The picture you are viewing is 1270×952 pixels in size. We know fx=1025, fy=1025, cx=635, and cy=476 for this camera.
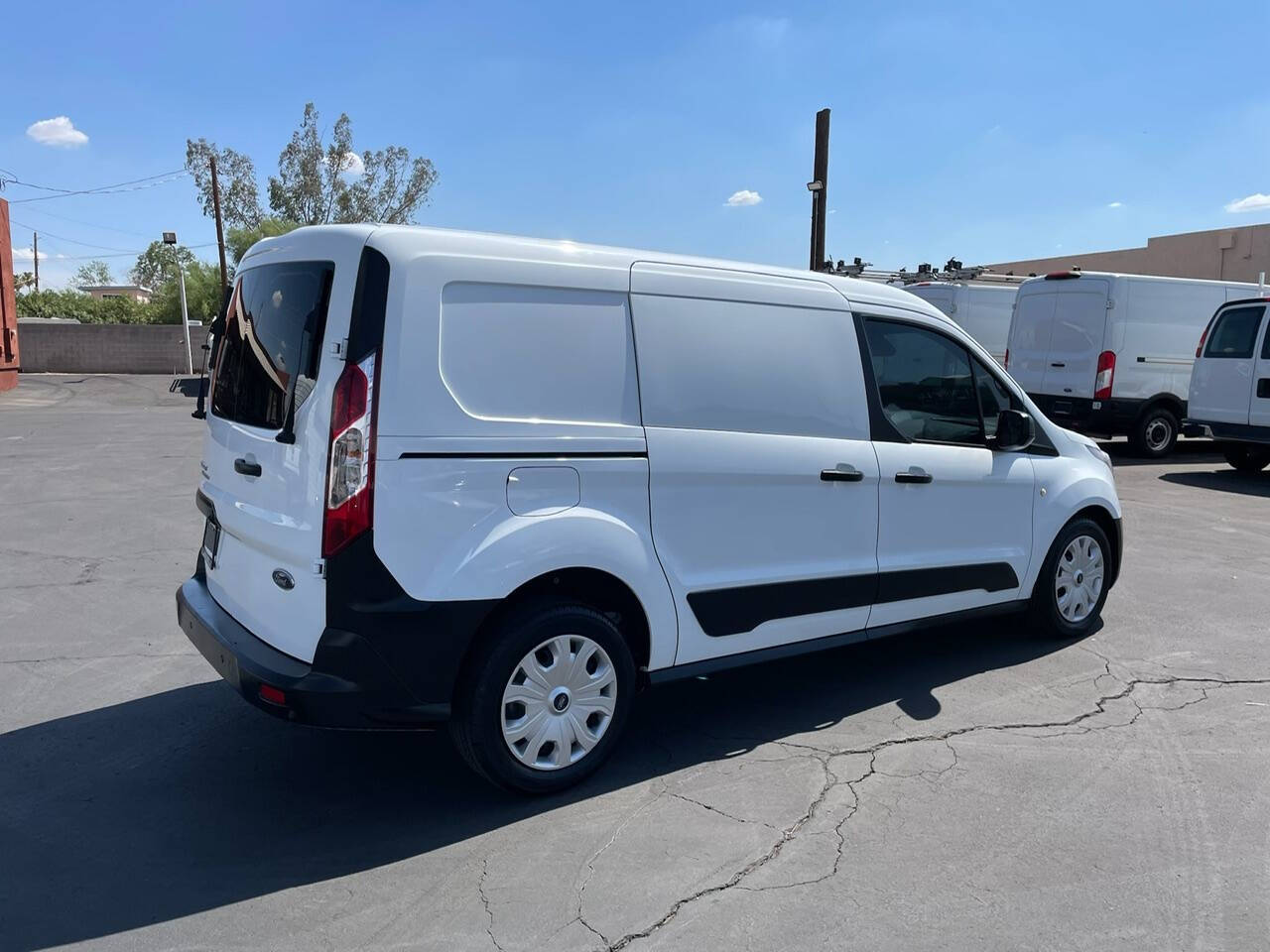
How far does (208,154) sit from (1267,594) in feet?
174

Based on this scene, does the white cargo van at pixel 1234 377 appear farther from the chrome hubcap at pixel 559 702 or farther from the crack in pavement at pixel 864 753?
the chrome hubcap at pixel 559 702

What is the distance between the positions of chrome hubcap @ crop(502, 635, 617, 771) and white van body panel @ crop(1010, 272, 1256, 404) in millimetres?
12302

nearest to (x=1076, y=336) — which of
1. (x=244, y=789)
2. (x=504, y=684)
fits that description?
(x=504, y=684)

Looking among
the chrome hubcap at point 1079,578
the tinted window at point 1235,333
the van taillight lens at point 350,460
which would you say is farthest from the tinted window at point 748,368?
the tinted window at point 1235,333

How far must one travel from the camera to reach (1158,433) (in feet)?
49.4

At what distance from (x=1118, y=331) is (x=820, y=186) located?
7.77m

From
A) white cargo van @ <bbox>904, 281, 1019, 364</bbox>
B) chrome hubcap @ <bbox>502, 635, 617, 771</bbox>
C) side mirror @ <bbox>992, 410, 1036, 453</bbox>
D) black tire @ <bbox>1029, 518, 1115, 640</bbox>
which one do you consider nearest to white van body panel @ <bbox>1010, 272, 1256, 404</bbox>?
white cargo van @ <bbox>904, 281, 1019, 364</bbox>

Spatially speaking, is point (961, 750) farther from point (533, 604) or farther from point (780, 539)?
point (533, 604)

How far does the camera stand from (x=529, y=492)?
3666 millimetres

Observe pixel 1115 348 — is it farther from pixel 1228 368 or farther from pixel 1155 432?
pixel 1155 432

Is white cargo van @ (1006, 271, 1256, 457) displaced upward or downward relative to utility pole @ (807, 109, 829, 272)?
downward

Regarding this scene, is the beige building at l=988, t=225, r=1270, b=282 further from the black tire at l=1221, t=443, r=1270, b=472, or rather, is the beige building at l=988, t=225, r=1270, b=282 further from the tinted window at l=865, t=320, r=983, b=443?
the tinted window at l=865, t=320, r=983, b=443

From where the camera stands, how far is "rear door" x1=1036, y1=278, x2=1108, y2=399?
1416 centimetres

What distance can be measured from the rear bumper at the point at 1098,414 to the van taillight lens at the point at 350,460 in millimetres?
12712
